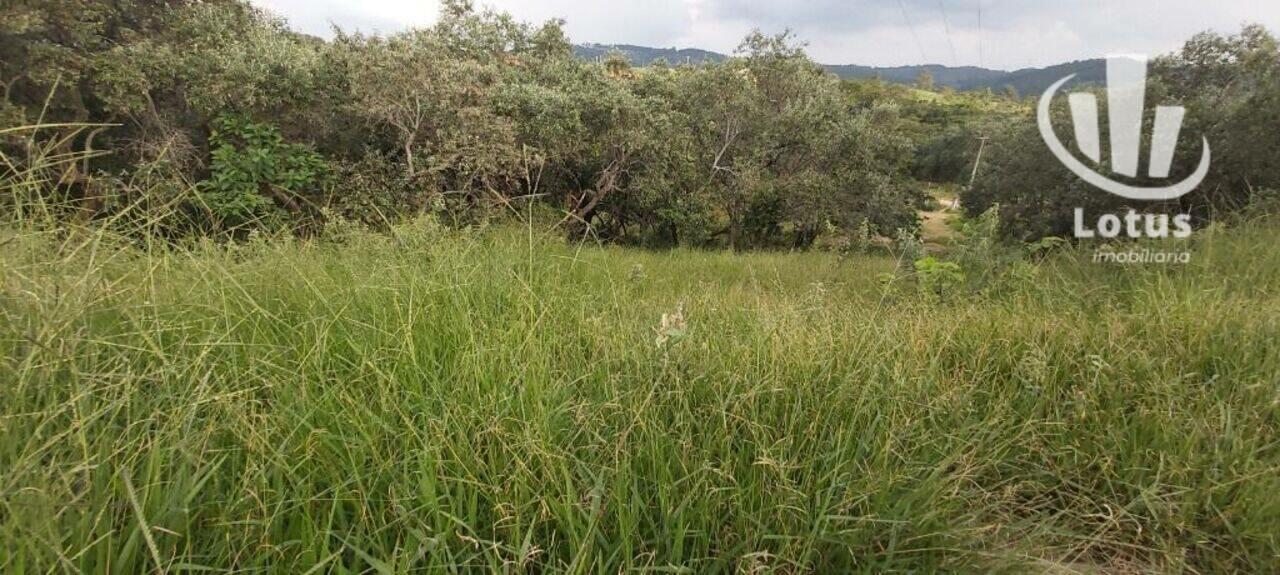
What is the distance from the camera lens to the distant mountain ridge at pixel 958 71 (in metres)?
6.01

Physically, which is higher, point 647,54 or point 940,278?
point 647,54

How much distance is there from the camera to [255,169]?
293 inches

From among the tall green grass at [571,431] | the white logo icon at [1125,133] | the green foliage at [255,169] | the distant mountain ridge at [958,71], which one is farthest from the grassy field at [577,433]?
the white logo icon at [1125,133]

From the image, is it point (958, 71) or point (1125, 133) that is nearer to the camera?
point (958, 71)

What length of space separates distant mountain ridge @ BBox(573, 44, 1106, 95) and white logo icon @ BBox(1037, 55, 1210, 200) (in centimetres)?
41

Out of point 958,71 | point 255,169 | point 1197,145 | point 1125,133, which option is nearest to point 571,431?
point 958,71

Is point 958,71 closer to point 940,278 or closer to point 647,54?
point 940,278

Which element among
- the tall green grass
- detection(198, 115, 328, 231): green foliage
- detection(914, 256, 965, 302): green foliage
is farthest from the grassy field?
detection(198, 115, 328, 231): green foliage

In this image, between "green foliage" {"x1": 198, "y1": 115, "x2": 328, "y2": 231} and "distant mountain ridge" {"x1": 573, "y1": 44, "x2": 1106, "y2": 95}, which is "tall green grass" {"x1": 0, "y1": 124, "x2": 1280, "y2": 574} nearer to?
"distant mountain ridge" {"x1": 573, "y1": 44, "x2": 1106, "y2": 95}

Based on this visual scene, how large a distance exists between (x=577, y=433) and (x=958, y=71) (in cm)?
531

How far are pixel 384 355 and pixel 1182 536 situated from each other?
92.2 inches

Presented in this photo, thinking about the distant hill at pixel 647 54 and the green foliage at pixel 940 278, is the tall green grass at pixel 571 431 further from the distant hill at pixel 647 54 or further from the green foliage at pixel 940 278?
the distant hill at pixel 647 54

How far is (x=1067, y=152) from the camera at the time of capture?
10.9 meters

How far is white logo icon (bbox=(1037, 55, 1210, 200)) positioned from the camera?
30.5ft
